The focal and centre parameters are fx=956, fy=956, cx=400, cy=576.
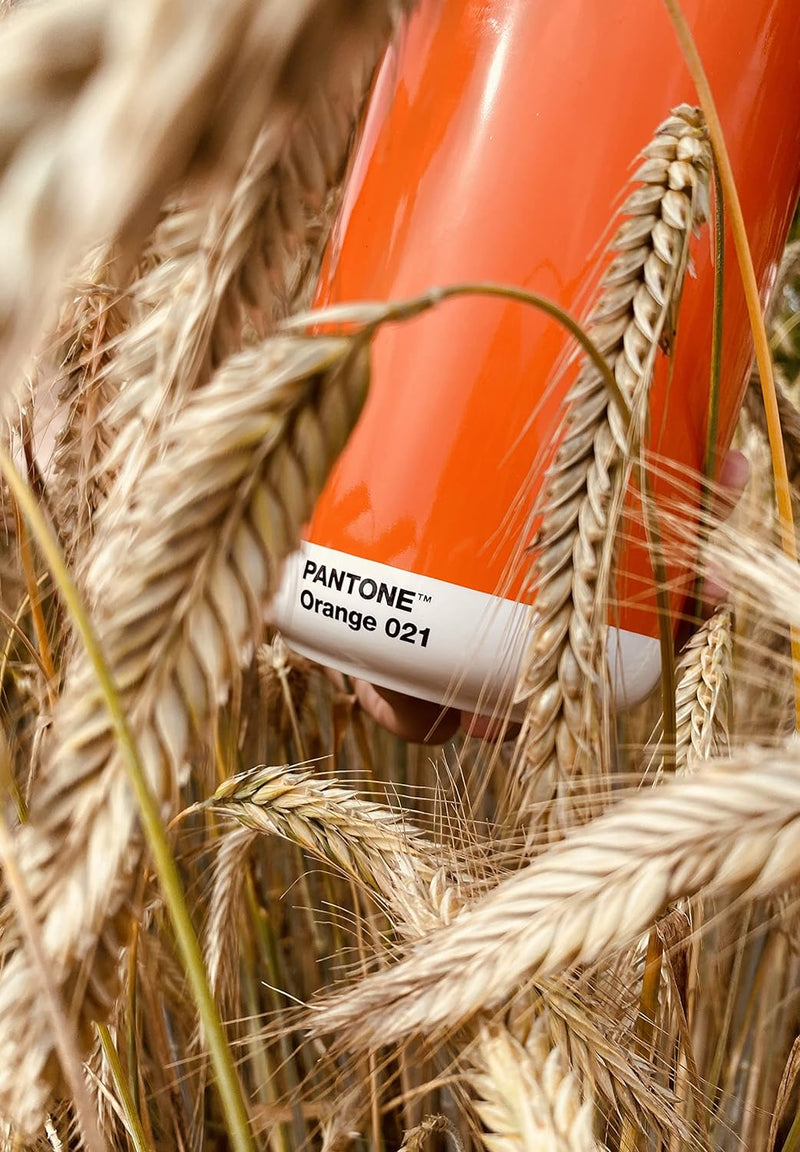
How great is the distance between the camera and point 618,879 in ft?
1.00

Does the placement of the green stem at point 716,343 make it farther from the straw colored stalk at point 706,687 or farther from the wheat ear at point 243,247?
the wheat ear at point 243,247

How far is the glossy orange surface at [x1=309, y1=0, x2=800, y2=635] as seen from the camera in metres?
0.51

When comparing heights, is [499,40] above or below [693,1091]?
above

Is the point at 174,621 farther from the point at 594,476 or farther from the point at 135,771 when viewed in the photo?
the point at 594,476

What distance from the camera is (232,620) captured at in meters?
0.26

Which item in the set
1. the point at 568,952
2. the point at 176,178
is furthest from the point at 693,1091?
the point at 176,178

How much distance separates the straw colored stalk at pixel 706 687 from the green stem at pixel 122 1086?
1.05 ft

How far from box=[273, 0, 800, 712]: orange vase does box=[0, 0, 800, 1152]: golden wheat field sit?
0.20 ft

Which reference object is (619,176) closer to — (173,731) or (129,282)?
(129,282)

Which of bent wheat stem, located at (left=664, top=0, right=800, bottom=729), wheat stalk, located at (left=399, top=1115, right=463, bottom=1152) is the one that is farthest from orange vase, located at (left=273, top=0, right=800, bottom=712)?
wheat stalk, located at (left=399, top=1115, right=463, bottom=1152)

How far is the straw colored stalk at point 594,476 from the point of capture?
0.41 meters

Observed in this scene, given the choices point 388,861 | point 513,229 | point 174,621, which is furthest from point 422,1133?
point 513,229

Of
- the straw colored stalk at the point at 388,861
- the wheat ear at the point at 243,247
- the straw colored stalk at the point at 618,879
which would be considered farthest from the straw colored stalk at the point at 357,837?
the wheat ear at the point at 243,247

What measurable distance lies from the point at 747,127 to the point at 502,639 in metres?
0.31
